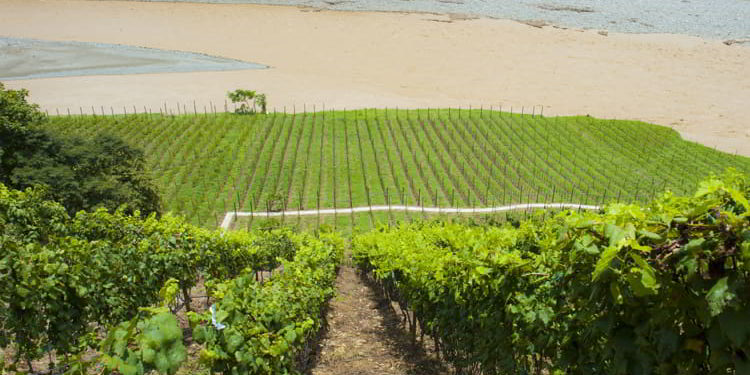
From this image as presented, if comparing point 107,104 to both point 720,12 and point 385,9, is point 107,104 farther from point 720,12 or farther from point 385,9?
point 720,12

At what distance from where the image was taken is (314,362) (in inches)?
374

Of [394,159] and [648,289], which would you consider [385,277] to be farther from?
[394,159]

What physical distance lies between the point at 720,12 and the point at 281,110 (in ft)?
259

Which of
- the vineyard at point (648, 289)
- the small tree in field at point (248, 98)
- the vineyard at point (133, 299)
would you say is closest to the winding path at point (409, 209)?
the vineyard at point (133, 299)

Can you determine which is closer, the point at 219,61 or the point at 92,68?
the point at 92,68

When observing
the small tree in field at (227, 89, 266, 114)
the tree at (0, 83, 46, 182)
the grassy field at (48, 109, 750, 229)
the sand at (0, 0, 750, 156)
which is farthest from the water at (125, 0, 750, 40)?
the tree at (0, 83, 46, 182)

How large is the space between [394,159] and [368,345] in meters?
23.4

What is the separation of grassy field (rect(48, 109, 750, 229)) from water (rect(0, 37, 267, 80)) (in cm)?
2012

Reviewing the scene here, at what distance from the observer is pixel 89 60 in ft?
195

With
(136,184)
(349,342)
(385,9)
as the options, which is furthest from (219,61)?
(349,342)

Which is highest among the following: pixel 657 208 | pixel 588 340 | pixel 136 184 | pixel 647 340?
pixel 657 208

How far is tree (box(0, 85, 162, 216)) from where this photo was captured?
22.3m

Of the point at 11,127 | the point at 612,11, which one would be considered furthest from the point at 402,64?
the point at 612,11

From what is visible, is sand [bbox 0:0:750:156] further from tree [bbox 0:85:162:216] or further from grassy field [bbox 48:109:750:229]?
tree [bbox 0:85:162:216]
